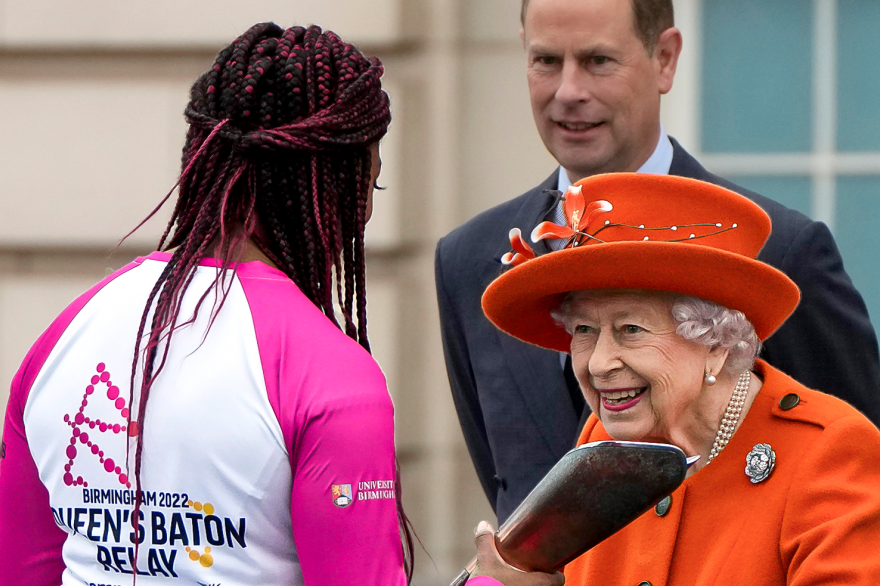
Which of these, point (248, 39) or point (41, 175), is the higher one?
point (248, 39)

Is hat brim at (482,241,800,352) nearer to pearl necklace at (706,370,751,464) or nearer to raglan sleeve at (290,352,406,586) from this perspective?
pearl necklace at (706,370,751,464)

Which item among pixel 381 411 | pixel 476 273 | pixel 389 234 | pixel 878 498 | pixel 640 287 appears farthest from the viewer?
pixel 389 234

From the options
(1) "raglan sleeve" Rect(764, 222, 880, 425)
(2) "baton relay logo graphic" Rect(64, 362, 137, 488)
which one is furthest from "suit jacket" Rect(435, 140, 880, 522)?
(2) "baton relay logo graphic" Rect(64, 362, 137, 488)

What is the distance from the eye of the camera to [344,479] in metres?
1.75

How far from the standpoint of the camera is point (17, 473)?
1987 mm

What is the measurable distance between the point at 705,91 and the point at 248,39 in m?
3.06

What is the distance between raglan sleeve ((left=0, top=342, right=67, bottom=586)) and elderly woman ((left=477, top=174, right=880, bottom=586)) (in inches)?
36.2

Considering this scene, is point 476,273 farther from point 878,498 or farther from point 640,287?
point 878,498

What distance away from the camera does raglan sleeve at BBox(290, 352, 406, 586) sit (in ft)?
5.70

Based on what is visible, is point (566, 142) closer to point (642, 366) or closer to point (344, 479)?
point (642, 366)

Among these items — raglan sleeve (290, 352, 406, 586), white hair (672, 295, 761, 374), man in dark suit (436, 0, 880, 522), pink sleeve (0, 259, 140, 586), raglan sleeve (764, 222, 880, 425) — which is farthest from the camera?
man in dark suit (436, 0, 880, 522)

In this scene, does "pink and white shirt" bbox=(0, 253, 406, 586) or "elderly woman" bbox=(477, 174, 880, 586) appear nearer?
"pink and white shirt" bbox=(0, 253, 406, 586)

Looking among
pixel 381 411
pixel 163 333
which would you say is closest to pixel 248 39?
pixel 163 333

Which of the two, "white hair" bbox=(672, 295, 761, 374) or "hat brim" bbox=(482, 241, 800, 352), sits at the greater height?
"hat brim" bbox=(482, 241, 800, 352)
